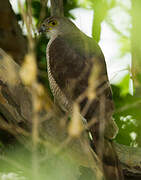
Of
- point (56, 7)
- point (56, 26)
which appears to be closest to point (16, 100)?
point (56, 7)

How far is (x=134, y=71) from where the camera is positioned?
14.1 feet

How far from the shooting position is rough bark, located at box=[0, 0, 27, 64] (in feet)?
17.0

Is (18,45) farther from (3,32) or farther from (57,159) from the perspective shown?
(57,159)

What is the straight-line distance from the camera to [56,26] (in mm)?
5348

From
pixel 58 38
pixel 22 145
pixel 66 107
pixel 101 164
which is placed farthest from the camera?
pixel 58 38

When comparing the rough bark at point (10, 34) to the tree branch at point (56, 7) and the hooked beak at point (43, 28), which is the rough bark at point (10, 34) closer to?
the hooked beak at point (43, 28)

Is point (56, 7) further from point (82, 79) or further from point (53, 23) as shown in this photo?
point (82, 79)

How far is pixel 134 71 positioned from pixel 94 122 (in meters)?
0.93

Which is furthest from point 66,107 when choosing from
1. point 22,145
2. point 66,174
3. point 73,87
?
point 66,174

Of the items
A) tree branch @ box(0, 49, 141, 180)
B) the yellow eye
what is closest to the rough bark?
the yellow eye

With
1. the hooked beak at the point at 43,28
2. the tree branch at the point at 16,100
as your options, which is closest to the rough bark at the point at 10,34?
the hooked beak at the point at 43,28

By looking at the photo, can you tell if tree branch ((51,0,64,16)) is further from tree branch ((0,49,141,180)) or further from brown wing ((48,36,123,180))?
tree branch ((0,49,141,180))

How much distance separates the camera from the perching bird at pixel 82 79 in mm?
3680

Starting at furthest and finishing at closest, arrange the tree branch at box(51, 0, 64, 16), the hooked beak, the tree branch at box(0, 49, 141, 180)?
the hooked beak
the tree branch at box(51, 0, 64, 16)
the tree branch at box(0, 49, 141, 180)
